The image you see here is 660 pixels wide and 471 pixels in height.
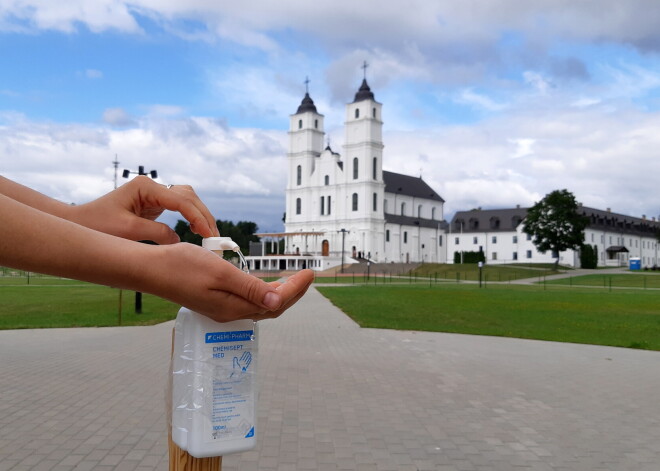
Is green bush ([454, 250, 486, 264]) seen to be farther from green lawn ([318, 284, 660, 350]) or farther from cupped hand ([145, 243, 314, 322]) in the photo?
cupped hand ([145, 243, 314, 322])

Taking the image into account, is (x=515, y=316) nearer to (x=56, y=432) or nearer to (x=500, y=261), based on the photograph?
(x=56, y=432)

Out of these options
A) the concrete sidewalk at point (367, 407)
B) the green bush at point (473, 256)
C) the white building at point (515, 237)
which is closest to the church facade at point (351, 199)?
the white building at point (515, 237)

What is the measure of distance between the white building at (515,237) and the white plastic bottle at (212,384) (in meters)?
89.6

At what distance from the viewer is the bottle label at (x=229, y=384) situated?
70.5 inches

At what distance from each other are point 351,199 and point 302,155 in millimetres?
11907

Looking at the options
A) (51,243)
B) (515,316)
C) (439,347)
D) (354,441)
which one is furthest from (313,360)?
(515,316)

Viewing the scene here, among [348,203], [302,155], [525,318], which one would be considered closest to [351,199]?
[348,203]

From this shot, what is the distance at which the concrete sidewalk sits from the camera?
523cm

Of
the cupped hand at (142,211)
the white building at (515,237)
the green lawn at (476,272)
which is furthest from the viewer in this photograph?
the white building at (515,237)

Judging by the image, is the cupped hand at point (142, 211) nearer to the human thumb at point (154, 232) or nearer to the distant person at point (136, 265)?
the human thumb at point (154, 232)

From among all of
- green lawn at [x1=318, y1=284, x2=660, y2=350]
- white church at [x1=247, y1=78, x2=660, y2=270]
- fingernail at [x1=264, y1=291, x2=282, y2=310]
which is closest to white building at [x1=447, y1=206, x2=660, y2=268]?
white church at [x1=247, y1=78, x2=660, y2=270]

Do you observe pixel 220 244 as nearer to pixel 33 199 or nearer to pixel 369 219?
pixel 33 199

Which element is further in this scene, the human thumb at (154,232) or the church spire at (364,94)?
the church spire at (364,94)

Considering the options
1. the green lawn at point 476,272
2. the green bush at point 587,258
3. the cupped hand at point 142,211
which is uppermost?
the green bush at point 587,258
